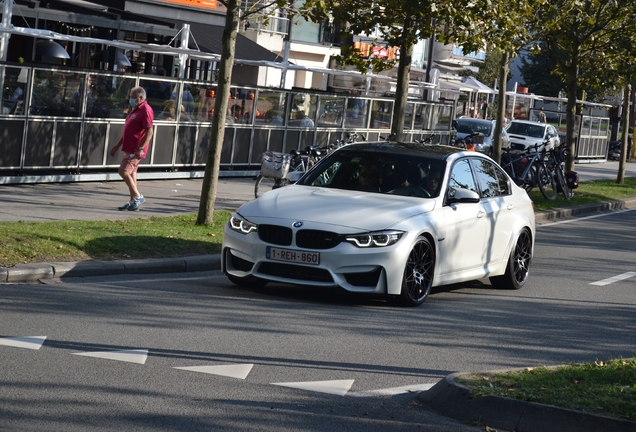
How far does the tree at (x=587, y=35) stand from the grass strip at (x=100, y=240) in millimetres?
12905

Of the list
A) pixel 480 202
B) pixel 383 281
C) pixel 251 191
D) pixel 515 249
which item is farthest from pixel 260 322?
pixel 251 191

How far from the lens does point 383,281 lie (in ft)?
32.8

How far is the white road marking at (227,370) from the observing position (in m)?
7.11

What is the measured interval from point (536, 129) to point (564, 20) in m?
15.2

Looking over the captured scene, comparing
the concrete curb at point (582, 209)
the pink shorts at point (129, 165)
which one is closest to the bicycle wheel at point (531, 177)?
the concrete curb at point (582, 209)

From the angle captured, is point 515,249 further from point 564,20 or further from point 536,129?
point 536,129

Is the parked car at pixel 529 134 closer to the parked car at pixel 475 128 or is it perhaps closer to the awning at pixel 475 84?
the parked car at pixel 475 128

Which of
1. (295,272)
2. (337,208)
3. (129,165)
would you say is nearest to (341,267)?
(295,272)

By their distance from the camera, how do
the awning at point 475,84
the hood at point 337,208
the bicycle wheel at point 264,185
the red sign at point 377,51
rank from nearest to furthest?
the hood at point 337,208 → the bicycle wheel at point 264,185 → the red sign at point 377,51 → the awning at point 475,84

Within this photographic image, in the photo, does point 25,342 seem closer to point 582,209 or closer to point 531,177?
point 582,209

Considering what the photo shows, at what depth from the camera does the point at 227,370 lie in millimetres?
7215

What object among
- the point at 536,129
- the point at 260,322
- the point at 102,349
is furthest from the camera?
the point at 536,129

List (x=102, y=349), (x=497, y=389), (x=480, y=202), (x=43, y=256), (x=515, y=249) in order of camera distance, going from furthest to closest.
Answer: (x=515, y=249) → (x=480, y=202) → (x=43, y=256) → (x=102, y=349) → (x=497, y=389)

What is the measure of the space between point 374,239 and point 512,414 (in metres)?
3.89
